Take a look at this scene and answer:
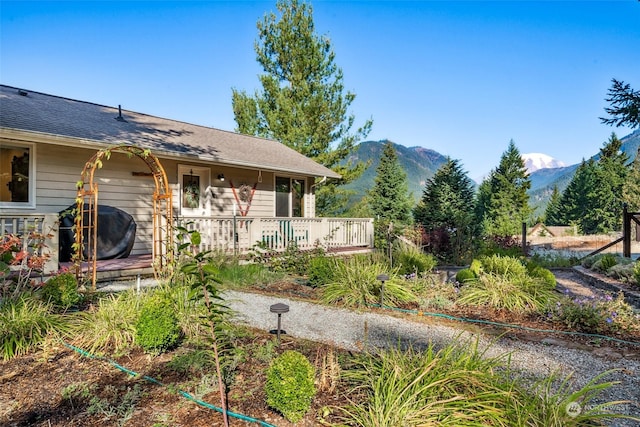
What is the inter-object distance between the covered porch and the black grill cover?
0.24 meters

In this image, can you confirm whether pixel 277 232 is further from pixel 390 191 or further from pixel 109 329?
pixel 390 191

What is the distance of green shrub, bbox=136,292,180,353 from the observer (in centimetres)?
300

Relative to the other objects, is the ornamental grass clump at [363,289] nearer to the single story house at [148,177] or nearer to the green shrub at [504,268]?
the green shrub at [504,268]

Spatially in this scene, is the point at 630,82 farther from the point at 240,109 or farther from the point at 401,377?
the point at 240,109

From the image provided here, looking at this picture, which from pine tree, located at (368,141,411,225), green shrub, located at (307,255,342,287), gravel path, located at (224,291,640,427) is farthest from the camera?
pine tree, located at (368,141,411,225)

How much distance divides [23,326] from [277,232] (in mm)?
6544

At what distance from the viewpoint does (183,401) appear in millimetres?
2328

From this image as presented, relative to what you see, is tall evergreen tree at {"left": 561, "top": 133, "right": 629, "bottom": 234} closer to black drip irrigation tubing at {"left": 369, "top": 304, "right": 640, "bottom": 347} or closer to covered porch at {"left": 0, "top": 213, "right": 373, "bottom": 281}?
covered porch at {"left": 0, "top": 213, "right": 373, "bottom": 281}

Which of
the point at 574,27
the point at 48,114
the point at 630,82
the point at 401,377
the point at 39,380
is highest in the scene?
the point at 574,27

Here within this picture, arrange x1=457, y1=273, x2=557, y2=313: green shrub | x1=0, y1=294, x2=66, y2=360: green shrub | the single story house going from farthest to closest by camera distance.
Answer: the single story house, x1=457, y1=273, x2=557, y2=313: green shrub, x1=0, y1=294, x2=66, y2=360: green shrub

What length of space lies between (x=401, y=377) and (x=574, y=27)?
1735 centimetres

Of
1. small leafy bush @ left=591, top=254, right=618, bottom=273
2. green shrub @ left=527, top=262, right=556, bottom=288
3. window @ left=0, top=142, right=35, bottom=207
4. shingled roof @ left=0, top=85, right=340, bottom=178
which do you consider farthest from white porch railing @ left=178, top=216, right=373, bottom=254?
small leafy bush @ left=591, top=254, right=618, bottom=273

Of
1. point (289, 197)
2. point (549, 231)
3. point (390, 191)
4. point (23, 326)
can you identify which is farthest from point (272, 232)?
point (549, 231)

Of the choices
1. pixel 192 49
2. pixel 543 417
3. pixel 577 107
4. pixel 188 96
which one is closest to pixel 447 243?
pixel 543 417
